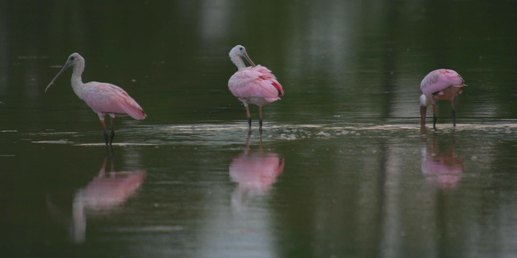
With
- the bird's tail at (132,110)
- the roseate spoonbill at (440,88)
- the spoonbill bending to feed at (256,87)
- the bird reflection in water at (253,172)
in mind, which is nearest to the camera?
the bird reflection in water at (253,172)

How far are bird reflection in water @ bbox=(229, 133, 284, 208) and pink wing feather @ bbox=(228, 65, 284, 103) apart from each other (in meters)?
2.08

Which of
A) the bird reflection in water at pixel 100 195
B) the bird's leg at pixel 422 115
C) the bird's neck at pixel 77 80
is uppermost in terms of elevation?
the bird's neck at pixel 77 80

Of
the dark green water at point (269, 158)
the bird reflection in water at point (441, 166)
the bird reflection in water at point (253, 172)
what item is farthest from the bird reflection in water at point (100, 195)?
the bird reflection in water at point (441, 166)

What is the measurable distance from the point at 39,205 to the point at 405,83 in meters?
11.9

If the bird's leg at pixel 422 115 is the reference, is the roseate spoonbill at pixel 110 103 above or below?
above

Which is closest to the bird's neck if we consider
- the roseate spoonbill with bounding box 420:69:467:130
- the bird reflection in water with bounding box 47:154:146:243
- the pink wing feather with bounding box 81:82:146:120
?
the pink wing feather with bounding box 81:82:146:120

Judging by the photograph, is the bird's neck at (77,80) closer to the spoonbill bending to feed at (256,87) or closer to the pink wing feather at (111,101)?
the pink wing feather at (111,101)

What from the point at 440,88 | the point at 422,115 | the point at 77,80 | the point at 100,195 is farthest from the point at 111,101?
the point at 440,88

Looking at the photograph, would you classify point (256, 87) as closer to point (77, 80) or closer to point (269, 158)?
point (77, 80)

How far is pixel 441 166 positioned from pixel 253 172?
1.89 m

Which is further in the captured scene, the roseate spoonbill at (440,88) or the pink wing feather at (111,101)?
the roseate spoonbill at (440,88)

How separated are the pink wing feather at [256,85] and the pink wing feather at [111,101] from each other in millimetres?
1947

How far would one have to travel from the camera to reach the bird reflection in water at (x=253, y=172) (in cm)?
1351

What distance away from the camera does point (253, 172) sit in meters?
14.8
